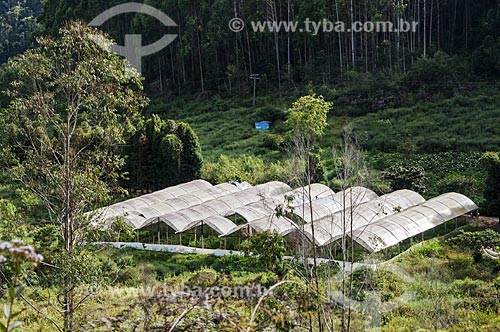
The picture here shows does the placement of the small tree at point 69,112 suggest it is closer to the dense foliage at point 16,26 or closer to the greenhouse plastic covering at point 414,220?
the greenhouse plastic covering at point 414,220

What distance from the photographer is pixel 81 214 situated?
9.51 meters

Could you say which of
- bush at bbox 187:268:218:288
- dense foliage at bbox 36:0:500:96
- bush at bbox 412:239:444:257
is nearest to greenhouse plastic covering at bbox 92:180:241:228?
bush at bbox 187:268:218:288

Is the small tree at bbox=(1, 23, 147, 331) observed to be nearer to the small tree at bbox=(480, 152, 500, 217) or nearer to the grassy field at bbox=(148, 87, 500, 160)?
the small tree at bbox=(480, 152, 500, 217)

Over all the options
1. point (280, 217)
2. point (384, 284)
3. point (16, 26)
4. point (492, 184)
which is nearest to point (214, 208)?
point (280, 217)

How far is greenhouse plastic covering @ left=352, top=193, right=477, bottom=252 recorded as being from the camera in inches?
621

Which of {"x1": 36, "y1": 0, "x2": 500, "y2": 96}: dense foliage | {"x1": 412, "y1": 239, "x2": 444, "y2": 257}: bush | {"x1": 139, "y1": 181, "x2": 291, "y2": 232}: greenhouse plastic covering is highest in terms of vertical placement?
{"x1": 36, "y1": 0, "x2": 500, "y2": 96}: dense foliage

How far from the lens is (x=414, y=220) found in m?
17.2

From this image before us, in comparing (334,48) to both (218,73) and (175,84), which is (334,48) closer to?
(218,73)

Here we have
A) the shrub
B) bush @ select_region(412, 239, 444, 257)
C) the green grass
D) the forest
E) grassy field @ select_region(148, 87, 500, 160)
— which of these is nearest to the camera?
the forest

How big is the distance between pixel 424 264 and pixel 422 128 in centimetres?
1463

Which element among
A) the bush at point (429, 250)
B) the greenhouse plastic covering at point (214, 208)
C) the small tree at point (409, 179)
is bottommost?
the bush at point (429, 250)

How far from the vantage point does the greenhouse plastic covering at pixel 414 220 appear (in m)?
15.8

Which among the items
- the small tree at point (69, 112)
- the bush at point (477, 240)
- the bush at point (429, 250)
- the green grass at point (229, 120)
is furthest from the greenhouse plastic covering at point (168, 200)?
the bush at point (477, 240)

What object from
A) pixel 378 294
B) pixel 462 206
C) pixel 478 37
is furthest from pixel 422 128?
pixel 378 294
